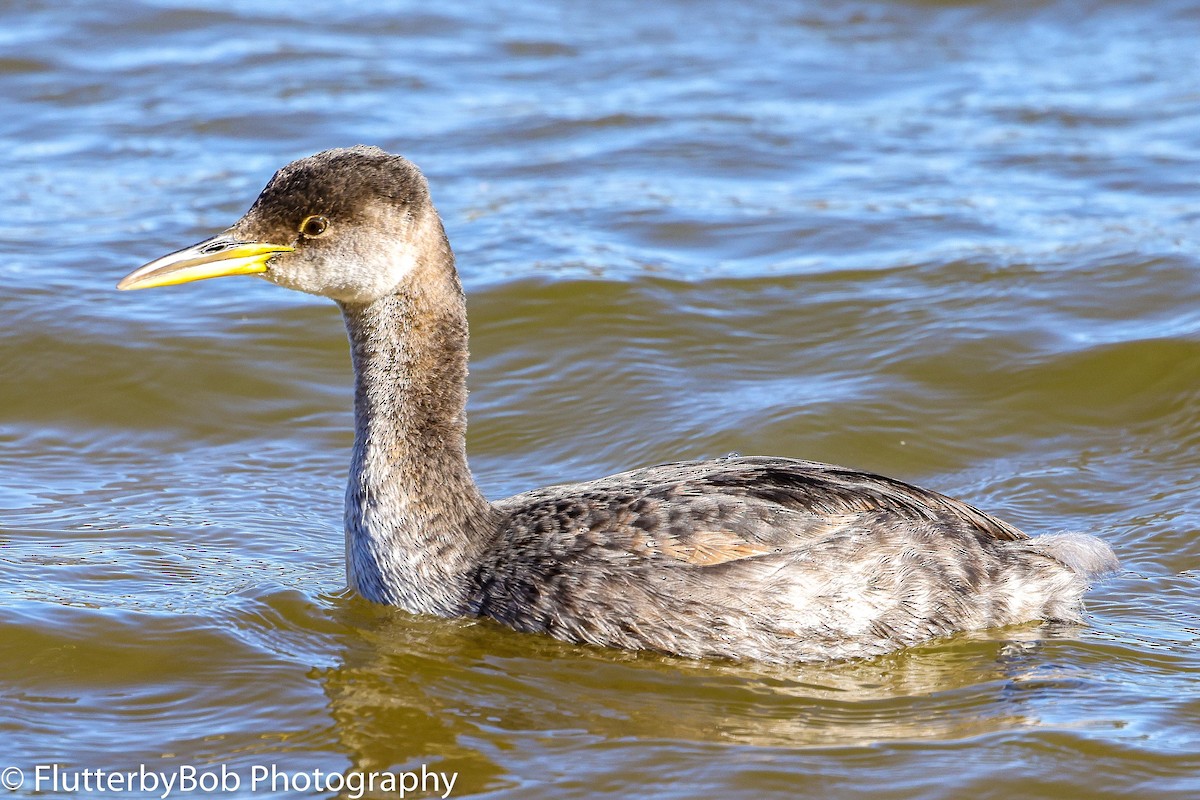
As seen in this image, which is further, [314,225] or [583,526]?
[314,225]

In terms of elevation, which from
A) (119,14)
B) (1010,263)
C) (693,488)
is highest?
(119,14)

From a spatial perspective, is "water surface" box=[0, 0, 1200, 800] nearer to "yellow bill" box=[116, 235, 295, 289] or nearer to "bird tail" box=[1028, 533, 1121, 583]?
"bird tail" box=[1028, 533, 1121, 583]

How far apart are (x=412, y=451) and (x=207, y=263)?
1.16 metres

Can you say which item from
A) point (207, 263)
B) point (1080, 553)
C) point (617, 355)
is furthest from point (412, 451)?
point (617, 355)

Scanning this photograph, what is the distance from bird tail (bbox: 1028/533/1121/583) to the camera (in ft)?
23.3

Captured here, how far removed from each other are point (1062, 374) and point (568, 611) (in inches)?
176

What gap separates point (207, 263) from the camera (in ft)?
22.3

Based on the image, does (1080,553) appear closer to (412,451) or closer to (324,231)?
(412,451)

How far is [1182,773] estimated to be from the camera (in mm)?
5863

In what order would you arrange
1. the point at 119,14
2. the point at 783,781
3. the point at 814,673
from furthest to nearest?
1. the point at 119,14
2. the point at 814,673
3. the point at 783,781

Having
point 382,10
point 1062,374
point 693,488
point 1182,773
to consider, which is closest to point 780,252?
point 1062,374

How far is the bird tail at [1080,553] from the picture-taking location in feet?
23.3

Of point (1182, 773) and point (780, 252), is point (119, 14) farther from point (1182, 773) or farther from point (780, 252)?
point (1182, 773)

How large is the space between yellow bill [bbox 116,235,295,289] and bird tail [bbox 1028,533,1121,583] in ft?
11.6
